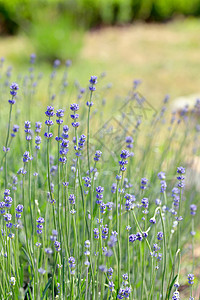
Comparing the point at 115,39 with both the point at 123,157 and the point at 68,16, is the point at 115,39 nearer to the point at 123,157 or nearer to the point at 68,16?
the point at 68,16

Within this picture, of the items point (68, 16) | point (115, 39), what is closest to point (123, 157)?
point (68, 16)

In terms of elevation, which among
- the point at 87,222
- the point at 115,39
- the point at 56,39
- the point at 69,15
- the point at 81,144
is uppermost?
the point at 115,39

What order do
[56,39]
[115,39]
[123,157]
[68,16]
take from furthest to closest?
[115,39], [68,16], [56,39], [123,157]

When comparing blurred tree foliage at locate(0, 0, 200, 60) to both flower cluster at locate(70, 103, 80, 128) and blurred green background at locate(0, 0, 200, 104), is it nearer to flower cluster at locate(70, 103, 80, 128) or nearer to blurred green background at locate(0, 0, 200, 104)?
blurred green background at locate(0, 0, 200, 104)

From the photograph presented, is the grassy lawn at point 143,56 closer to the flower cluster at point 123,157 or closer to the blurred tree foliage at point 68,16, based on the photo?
the blurred tree foliage at point 68,16

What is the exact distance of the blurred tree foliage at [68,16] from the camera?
9367 mm

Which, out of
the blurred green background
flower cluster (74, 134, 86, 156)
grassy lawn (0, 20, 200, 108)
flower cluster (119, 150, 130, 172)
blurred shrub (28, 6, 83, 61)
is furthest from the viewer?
blurred shrub (28, 6, 83, 61)

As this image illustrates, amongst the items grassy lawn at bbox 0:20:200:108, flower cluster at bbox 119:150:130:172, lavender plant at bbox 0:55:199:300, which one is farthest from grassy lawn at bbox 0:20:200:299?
flower cluster at bbox 119:150:130:172

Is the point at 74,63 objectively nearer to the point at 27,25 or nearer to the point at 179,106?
the point at 27,25

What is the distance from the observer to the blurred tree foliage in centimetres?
937

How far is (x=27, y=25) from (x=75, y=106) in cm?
1049

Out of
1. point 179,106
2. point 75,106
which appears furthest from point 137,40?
point 75,106

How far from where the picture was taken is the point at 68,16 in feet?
32.6

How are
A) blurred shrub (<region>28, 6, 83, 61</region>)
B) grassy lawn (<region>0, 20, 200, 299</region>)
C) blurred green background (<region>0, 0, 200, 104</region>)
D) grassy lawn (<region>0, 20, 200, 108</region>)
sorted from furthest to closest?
1. blurred shrub (<region>28, 6, 83, 61</region>)
2. blurred green background (<region>0, 0, 200, 104</region>)
3. grassy lawn (<region>0, 20, 200, 108</region>)
4. grassy lawn (<region>0, 20, 200, 299</region>)
